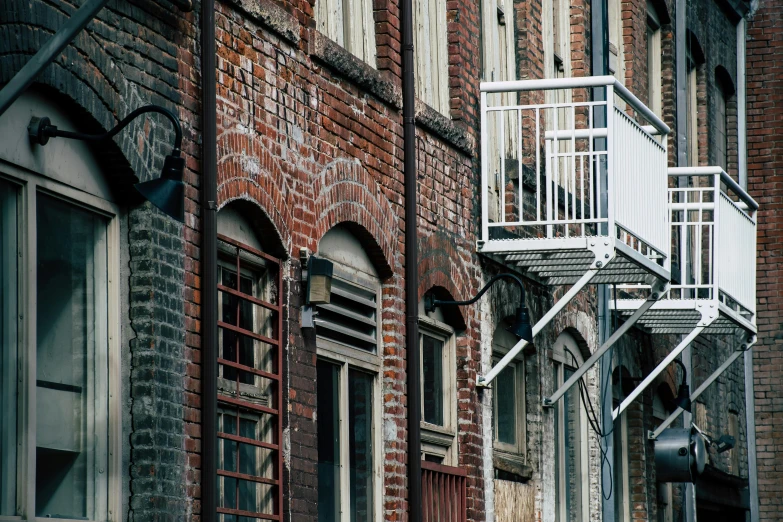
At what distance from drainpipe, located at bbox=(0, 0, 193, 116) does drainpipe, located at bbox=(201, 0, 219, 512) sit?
5.91 ft

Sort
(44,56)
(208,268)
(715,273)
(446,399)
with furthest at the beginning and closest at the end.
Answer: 1. (715,273)
2. (446,399)
3. (208,268)
4. (44,56)

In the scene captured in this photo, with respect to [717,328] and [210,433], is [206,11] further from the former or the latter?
[717,328]

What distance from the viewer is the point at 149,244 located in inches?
285

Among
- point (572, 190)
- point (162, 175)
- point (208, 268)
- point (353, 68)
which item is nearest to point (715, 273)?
point (572, 190)

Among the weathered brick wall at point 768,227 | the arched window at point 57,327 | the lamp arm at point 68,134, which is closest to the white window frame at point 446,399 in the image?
the arched window at point 57,327

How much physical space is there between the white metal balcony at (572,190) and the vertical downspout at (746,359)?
25.7ft

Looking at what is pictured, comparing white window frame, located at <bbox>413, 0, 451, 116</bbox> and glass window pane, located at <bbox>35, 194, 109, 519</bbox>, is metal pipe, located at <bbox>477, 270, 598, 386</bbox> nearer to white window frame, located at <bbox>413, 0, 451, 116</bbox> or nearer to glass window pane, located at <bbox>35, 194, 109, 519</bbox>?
white window frame, located at <bbox>413, 0, 451, 116</bbox>

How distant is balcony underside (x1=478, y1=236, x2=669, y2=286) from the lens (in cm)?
1129

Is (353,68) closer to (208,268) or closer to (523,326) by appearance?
(523,326)

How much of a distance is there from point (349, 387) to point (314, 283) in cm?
114

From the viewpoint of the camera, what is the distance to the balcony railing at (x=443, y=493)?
35.3 ft

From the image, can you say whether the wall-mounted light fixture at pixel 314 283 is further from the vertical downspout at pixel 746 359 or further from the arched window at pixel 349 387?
the vertical downspout at pixel 746 359

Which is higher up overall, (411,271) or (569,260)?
(569,260)

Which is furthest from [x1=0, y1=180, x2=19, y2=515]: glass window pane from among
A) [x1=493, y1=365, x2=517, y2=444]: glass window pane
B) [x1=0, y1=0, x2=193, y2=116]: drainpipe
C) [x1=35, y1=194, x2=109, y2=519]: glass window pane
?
[x1=493, y1=365, x2=517, y2=444]: glass window pane
